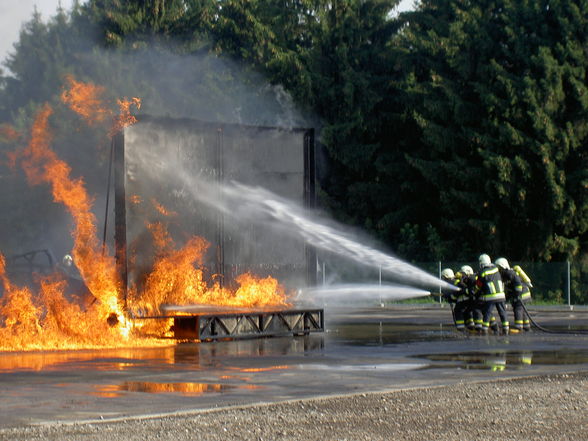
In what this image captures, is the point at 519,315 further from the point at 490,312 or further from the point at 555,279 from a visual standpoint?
the point at 555,279

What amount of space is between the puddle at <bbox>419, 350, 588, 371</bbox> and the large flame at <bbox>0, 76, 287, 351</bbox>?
6.28m

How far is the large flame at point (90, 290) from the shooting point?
804 inches

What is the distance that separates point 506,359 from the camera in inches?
680

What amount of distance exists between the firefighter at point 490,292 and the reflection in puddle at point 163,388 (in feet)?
34.9

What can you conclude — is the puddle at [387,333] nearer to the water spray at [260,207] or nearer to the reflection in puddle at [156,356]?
the reflection in puddle at [156,356]

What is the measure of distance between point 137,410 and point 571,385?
5517 millimetres

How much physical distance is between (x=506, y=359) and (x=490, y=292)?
5.89 meters

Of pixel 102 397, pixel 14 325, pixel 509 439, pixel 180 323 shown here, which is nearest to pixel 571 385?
pixel 509 439

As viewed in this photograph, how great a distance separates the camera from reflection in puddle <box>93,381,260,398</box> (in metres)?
12.9

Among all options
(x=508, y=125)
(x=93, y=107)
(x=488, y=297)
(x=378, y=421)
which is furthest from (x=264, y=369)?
(x=508, y=125)

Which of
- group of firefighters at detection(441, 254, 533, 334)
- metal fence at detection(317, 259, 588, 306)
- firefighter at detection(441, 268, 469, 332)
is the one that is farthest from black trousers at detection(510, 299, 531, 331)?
metal fence at detection(317, 259, 588, 306)

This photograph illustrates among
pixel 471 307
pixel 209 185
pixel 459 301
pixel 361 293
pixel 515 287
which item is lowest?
pixel 471 307

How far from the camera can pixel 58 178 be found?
2144 centimetres

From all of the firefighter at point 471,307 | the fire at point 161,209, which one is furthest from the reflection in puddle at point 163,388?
the firefighter at point 471,307
